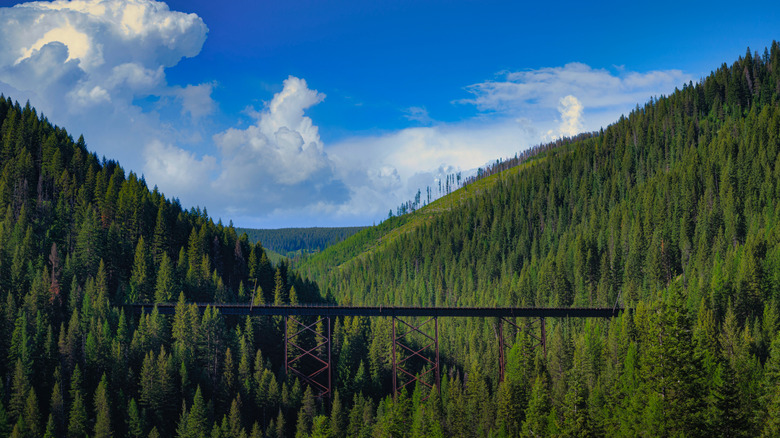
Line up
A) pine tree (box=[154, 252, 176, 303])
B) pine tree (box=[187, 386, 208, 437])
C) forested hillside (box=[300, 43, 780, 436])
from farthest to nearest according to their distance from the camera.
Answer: pine tree (box=[154, 252, 176, 303]) → pine tree (box=[187, 386, 208, 437]) → forested hillside (box=[300, 43, 780, 436])

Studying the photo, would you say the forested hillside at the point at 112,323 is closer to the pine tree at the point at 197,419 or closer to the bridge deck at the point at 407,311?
the pine tree at the point at 197,419

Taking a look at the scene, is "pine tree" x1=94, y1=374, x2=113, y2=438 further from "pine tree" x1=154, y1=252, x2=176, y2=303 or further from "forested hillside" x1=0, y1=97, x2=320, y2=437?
"pine tree" x1=154, y1=252, x2=176, y2=303

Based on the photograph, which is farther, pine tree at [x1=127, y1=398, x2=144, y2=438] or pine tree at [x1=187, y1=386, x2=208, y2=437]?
pine tree at [x1=187, y1=386, x2=208, y2=437]

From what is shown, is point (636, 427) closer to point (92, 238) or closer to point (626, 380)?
point (626, 380)

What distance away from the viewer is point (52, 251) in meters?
94.1

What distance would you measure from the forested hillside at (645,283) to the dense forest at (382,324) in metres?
0.36

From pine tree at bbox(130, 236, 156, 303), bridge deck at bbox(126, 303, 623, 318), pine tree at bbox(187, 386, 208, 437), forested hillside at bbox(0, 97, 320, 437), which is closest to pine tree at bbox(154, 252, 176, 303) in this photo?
forested hillside at bbox(0, 97, 320, 437)

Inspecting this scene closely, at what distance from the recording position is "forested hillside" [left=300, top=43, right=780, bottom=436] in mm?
54156

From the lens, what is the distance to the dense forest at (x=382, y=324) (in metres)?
58.4

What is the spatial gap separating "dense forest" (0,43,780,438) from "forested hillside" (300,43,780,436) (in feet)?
1.17

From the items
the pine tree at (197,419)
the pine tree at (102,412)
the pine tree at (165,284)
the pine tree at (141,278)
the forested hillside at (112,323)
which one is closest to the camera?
the pine tree at (102,412)

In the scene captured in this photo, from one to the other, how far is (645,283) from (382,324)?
49087 millimetres

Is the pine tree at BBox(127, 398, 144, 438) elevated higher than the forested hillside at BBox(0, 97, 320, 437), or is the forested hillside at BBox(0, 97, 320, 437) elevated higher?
the forested hillside at BBox(0, 97, 320, 437)

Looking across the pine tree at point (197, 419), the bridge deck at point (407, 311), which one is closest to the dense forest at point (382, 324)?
the pine tree at point (197, 419)
